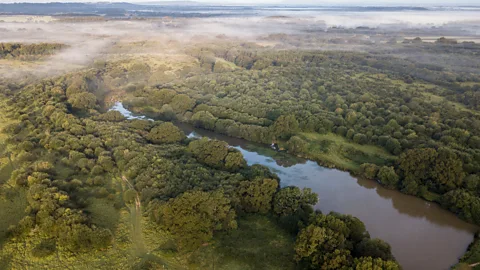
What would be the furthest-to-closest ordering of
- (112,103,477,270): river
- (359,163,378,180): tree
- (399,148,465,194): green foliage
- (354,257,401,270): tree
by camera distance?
(359,163,378,180): tree, (399,148,465,194): green foliage, (112,103,477,270): river, (354,257,401,270): tree

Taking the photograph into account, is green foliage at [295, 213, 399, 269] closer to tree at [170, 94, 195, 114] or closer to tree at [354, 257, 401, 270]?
tree at [354, 257, 401, 270]

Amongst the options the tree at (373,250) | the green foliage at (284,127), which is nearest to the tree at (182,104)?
the green foliage at (284,127)

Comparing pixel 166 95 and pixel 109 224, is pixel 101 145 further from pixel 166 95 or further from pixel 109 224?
pixel 166 95

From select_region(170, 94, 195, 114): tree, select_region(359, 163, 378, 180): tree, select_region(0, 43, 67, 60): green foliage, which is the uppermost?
select_region(0, 43, 67, 60): green foliage

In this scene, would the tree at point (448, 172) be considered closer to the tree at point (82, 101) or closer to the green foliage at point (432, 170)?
the green foliage at point (432, 170)

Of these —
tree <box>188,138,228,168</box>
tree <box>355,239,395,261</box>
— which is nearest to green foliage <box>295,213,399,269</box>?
tree <box>355,239,395,261</box>

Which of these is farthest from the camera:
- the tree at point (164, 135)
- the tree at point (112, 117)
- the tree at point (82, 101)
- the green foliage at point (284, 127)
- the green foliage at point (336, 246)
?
the tree at point (82, 101)

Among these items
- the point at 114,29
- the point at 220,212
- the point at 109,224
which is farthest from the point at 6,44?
the point at 220,212
